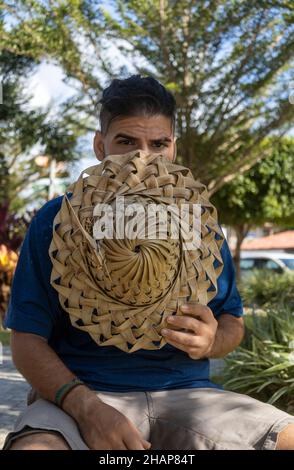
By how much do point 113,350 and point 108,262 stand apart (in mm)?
333

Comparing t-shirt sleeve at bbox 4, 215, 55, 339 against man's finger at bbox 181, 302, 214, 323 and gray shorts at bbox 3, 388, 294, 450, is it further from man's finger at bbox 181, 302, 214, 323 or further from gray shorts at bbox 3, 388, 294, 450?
man's finger at bbox 181, 302, 214, 323

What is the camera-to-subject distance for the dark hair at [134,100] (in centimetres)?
182

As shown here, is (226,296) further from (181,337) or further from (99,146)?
(99,146)

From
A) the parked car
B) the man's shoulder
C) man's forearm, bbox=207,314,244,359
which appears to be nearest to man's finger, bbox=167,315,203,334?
man's forearm, bbox=207,314,244,359

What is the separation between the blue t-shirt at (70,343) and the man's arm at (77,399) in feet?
0.19

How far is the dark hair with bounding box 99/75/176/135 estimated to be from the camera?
5.97 ft

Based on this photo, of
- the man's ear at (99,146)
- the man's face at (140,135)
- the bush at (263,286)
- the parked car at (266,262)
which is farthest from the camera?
the parked car at (266,262)

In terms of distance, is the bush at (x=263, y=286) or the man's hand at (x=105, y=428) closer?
the man's hand at (x=105, y=428)

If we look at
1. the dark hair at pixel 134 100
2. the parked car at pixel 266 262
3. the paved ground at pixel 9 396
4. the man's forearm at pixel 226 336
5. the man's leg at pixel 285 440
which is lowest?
the paved ground at pixel 9 396

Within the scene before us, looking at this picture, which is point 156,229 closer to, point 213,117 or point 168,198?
point 168,198

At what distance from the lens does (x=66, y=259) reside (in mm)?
1458

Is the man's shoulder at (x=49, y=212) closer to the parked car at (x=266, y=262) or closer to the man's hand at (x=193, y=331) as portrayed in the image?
the man's hand at (x=193, y=331)

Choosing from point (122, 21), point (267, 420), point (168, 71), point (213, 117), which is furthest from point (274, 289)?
point (267, 420)

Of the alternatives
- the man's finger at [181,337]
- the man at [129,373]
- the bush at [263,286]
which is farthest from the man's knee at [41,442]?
the bush at [263,286]
